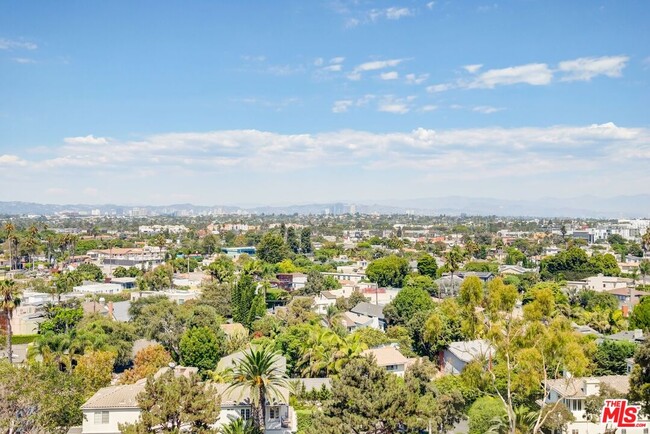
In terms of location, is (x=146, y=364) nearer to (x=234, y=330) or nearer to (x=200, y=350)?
(x=200, y=350)

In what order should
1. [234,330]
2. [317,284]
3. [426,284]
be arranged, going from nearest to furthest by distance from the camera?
[234,330] → [426,284] → [317,284]

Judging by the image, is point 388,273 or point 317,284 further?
point 388,273

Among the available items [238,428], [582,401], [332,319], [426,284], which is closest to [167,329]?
[332,319]

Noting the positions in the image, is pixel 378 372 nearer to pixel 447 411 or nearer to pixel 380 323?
pixel 447 411

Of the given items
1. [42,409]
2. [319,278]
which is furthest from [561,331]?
[319,278]

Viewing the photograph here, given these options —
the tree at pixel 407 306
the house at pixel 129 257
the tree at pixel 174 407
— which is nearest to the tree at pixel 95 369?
the tree at pixel 174 407

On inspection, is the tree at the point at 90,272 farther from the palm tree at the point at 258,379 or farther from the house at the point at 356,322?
the palm tree at the point at 258,379
